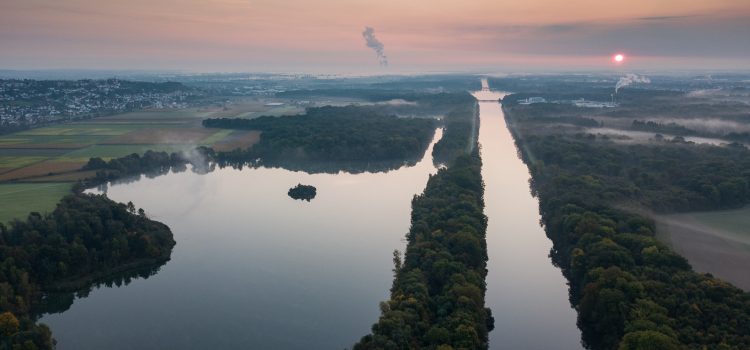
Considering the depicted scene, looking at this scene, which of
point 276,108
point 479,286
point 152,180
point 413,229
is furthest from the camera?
point 276,108

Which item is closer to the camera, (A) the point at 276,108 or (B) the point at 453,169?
(B) the point at 453,169

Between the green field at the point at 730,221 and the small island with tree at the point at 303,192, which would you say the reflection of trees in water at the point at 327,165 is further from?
the green field at the point at 730,221

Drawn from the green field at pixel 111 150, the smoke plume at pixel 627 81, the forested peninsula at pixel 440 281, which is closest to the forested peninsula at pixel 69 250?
the forested peninsula at pixel 440 281

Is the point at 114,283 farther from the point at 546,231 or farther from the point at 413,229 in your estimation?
the point at 546,231

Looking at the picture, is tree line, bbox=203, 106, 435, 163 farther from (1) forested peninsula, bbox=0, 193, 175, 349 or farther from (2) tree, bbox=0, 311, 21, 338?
(2) tree, bbox=0, 311, 21, 338

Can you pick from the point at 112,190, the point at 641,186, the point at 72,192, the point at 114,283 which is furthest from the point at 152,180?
the point at 641,186

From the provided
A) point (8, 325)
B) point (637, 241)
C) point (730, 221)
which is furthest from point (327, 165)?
point (8, 325)

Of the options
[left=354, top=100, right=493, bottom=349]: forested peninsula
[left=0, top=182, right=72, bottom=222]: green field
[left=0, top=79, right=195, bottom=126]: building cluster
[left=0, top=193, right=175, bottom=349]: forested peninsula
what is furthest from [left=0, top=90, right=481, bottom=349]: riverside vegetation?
[left=0, top=79, right=195, bottom=126]: building cluster
